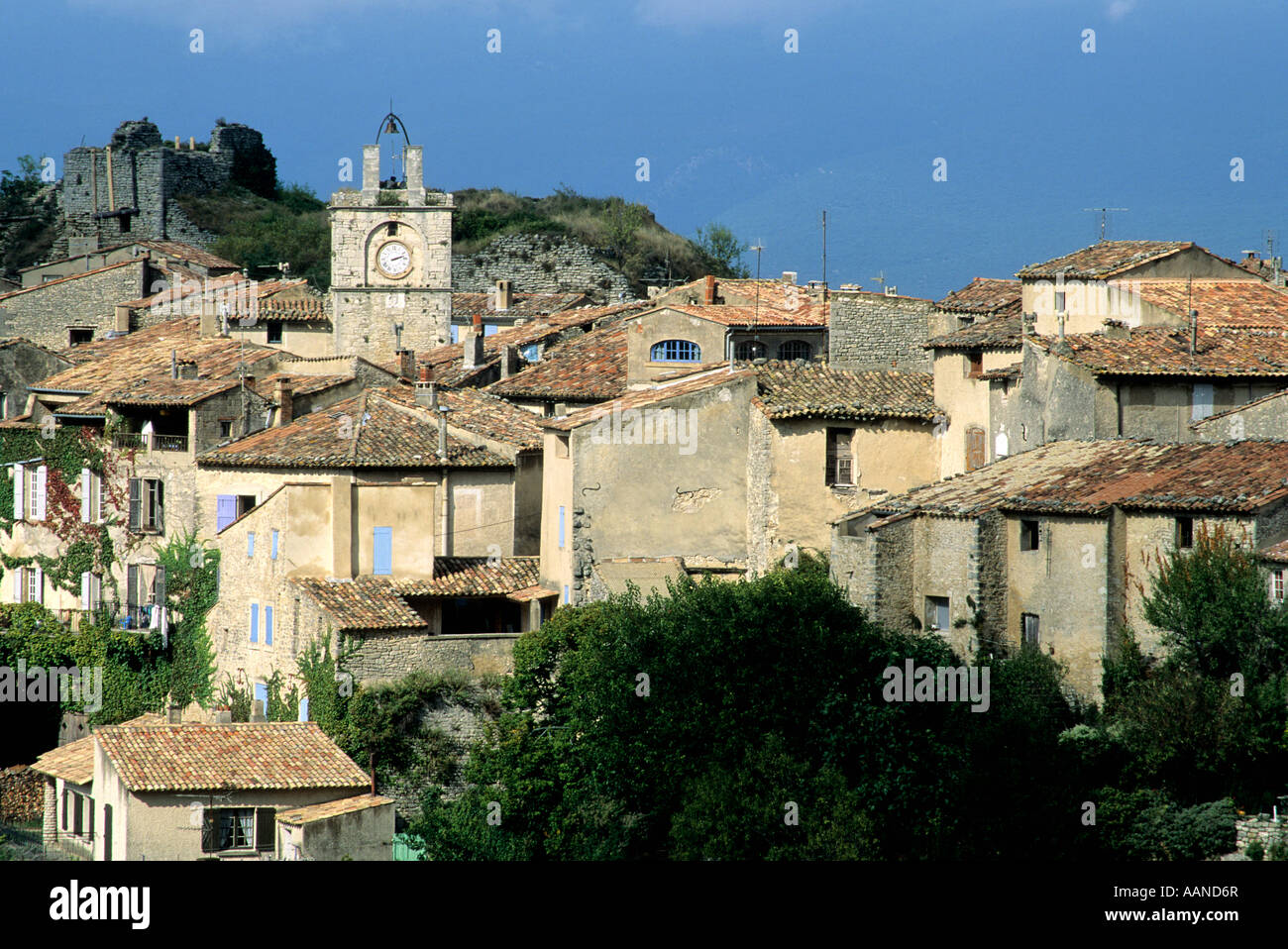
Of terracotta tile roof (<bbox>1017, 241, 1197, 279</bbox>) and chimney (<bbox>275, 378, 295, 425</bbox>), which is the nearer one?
terracotta tile roof (<bbox>1017, 241, 1197, 279</bbox>)

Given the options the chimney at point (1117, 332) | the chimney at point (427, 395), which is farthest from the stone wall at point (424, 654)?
the chimney at point (1117, 332)

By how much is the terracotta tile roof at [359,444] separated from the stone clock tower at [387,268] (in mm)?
16587

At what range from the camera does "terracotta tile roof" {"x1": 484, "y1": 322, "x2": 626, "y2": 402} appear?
161 feet

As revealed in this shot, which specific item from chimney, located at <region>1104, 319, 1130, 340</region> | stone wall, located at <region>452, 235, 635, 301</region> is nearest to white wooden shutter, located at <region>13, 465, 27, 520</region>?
chimney, located at <region>1104, 319, 1130, 340</region>

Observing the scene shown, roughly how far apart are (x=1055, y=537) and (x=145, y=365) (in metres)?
29.4

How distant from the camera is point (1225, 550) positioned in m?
31.8

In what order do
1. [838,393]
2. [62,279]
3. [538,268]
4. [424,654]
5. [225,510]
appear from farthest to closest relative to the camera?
[538,268] → [62,279] → [225,510] → [838,393] → [424,654]

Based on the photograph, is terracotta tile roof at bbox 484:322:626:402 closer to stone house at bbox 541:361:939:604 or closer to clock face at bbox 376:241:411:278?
stone house at bbox 541:361:939:604

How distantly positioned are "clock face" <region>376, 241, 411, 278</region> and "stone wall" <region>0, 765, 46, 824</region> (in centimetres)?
2363

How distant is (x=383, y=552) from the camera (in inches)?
1682

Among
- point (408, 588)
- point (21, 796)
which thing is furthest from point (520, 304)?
point (21, 796)

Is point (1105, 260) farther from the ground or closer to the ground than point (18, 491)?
farther from the ground

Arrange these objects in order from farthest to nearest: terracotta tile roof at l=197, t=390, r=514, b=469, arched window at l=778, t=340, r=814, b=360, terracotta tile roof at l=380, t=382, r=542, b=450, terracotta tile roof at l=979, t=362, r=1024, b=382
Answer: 1. arched window at l=778, t=340, r=814, b=360
2. terracotta tile roof at l=380, t=382, r=542, b=450
3. terracotta tile roof at l=197, t=390, r=514, b=469
4. terracotta tile roof at l=979, t=362, r=1024, b=382

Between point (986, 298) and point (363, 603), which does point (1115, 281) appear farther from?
point (363, 603)
